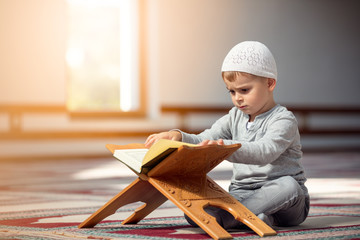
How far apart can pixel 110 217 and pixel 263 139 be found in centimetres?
66

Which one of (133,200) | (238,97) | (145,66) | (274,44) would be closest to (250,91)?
(238,97)

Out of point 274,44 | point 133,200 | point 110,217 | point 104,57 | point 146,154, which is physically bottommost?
point 110,217

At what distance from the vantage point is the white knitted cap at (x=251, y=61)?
158cm

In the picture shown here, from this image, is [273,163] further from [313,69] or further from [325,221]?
[313,69]

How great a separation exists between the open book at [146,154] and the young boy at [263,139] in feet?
0.19

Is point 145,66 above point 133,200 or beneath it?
above

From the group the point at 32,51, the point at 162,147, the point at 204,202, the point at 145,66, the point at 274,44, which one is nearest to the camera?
the point at 162,147

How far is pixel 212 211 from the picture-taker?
1.59m

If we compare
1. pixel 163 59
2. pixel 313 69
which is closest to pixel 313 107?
pixel 313 69

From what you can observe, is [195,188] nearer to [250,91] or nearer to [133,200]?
[133,200]

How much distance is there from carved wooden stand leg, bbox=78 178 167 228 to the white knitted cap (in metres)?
0.40

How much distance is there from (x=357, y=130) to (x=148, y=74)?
10.5ft

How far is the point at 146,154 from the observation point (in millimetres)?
1433

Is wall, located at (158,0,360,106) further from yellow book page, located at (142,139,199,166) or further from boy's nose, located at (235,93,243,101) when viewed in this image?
yellow book page, located at (142,139,199,166)
